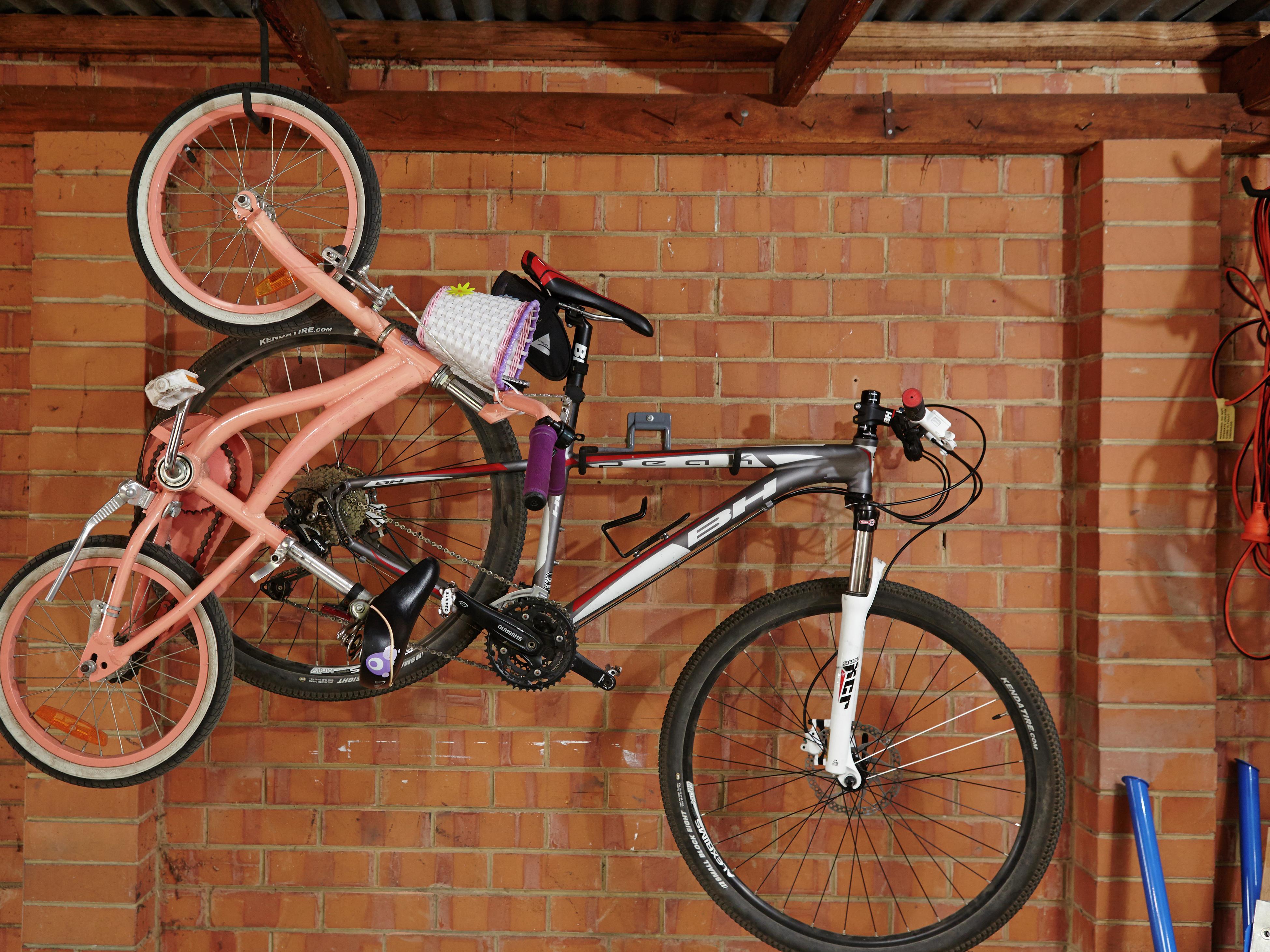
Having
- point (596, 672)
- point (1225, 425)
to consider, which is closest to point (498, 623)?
point (596, 672)

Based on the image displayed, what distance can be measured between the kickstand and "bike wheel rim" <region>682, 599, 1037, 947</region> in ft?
4.91

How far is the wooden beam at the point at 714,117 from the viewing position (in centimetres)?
178

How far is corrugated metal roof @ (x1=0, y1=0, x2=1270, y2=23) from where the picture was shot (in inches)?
69.1

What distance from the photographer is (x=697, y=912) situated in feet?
6.08

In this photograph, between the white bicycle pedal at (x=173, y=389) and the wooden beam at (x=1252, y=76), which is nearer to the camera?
the white bicycle pedal at (x=173, y=389)

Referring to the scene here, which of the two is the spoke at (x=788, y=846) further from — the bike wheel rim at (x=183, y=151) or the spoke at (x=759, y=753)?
the bike wheel rim at (x=183, y=151)

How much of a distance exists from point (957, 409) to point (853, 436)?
28cm

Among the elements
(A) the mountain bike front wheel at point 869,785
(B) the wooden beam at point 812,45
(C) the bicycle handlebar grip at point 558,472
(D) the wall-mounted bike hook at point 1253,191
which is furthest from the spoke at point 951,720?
(B) the wooden beam at point 812,45

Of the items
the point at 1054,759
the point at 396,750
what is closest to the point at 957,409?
the point at 1054,759

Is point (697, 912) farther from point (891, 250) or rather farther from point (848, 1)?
point (848, 1)

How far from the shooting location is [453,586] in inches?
59.7

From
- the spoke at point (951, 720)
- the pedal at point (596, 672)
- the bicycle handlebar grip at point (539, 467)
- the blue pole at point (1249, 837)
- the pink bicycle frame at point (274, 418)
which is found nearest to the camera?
the bicycle handlebar grip at point (539, 467)

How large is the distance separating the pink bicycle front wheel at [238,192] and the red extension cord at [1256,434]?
198cm

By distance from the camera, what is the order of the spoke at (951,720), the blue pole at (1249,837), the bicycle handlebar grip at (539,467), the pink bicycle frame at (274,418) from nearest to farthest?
the bicycle handlebar grip at (539,467) < the pink bicycle frame at (274,418) < the blue pole at (1249,837) < the spoke at (951,720)
